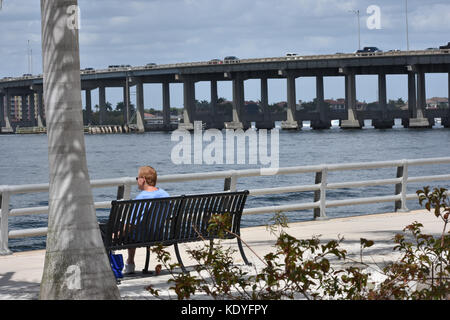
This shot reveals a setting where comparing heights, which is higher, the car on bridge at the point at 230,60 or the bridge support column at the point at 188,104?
the car on bridge at the point at 230,60

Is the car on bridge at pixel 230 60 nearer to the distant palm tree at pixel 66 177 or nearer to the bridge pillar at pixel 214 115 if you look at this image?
the bridge pillar at pixel 214 115

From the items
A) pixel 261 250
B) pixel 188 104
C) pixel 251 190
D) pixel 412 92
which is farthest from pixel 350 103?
pixel 261 250

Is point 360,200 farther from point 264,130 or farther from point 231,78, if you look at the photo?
point 264,130

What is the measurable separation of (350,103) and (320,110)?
48.3 feet

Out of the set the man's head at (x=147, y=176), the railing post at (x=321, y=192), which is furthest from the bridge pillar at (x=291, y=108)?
the man's head at (x=147, y=176)

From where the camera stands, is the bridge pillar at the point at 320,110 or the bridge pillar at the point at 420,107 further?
the bridge pillar at the point at 320,110

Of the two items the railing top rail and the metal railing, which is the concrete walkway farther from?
the railing top rail

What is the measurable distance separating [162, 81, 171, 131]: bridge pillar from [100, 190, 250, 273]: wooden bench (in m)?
126

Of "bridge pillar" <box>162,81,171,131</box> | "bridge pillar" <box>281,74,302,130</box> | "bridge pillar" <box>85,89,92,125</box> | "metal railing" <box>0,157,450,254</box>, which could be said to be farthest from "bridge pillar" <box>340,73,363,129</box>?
"metal railing" <box>0,157,450,254</box>

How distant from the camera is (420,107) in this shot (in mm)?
120125

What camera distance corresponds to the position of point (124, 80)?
447ft

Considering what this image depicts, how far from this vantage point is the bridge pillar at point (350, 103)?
116 metres

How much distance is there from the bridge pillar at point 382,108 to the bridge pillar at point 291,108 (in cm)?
1231
